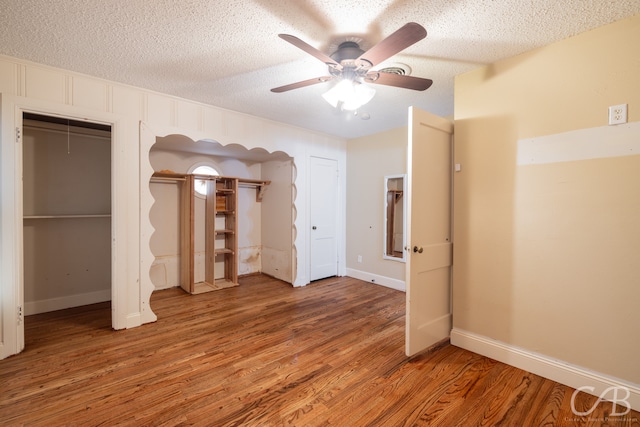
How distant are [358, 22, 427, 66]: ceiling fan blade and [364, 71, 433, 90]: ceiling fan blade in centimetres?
18

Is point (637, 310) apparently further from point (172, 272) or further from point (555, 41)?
point (172, 272)

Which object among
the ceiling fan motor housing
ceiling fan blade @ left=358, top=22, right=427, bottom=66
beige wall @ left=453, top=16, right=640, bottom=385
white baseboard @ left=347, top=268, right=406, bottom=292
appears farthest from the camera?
white baseboard @ left=347, top=268, right=406, bottom=292

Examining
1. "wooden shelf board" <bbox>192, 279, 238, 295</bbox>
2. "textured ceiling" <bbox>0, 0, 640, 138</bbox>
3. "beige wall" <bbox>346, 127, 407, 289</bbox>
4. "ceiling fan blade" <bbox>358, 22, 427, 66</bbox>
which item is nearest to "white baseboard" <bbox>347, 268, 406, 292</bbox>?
"beige wall" <bbox>346, 127, 407, 289</bbox>

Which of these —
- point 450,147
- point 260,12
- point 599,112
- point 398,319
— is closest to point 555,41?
point 599,112

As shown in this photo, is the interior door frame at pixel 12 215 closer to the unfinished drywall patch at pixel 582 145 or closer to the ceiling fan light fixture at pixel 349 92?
the ceiling fan light fixture at pixel 349 92

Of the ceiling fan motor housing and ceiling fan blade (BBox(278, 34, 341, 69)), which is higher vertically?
the ceiling fan motor housing

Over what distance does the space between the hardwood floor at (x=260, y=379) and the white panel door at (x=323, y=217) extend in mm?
1493

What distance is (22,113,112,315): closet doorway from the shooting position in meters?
3.12

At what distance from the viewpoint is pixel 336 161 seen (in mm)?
4680

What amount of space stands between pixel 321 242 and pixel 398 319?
73.1 inches

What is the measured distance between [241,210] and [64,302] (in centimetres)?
254

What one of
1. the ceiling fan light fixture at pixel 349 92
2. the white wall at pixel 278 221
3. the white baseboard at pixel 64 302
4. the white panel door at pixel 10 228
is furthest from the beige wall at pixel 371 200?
the white panel door at pixel 10 228

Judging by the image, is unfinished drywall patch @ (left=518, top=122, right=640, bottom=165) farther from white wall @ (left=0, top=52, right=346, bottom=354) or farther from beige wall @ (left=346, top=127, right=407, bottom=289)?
white wall @ (left=0, top=52, right=346, bottom=354)

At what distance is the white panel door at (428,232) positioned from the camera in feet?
7.16
